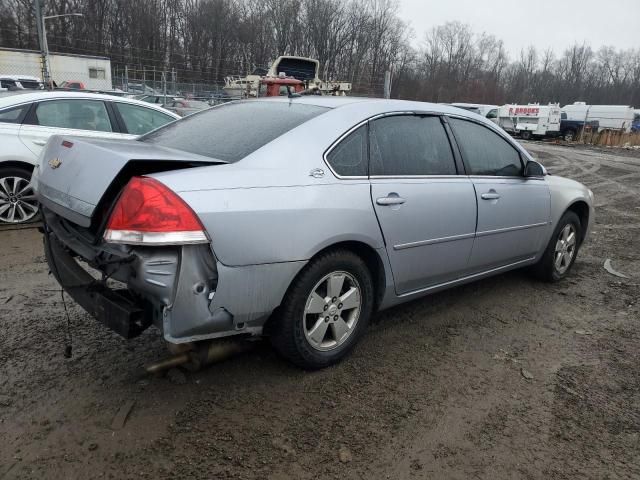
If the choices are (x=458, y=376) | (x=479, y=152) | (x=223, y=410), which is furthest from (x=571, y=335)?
(x=223, y=410)

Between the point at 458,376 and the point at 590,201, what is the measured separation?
295 cm

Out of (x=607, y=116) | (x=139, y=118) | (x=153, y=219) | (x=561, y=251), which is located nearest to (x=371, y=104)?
(x=153, y=219)

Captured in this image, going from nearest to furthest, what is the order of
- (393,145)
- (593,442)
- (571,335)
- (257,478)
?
(257,478), (593,442), (393,145), (571,335)

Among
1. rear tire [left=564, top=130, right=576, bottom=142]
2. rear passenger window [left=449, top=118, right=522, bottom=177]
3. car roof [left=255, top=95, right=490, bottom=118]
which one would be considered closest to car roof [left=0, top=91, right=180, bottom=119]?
car roof [left=255, top=95, right=490, bottom=118]

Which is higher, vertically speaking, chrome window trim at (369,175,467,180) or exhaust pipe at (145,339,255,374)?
chrome window trim at (369,175,467,180)

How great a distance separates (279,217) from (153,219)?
23.7 inches

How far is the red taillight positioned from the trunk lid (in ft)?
0.55

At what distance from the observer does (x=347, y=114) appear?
122 inches

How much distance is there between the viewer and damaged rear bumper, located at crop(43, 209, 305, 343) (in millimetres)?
2266

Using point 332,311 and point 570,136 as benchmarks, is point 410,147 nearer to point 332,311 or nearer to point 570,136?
point 332,311

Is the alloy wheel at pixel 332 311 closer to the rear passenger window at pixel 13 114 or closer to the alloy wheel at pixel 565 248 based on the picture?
the alloy wheel at pixel 565 248

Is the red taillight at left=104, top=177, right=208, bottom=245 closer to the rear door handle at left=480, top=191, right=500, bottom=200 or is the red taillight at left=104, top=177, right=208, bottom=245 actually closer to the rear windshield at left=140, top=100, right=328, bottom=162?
the rear windshield at left=140, top=100, right=328, bottom=162

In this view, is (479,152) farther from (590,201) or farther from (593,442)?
(593,442)

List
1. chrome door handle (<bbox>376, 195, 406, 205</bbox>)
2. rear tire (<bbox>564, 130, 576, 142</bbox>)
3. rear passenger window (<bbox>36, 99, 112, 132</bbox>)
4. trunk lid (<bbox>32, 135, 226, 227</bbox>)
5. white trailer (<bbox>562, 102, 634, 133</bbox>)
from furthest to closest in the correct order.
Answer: white trailer (<bbox>562, 102, 634, 133</bbox>)
rear tire (<bbox>564, 130, 576, 142</bbox>)
rear passenger window (<bbox>36, 99, 112, 132</bbox>)
chrome door handle (<bbox>376, 195, 406, 205</bbox>)
trunk lid (<bbox>32, 135, 226, 227</bbox>)
